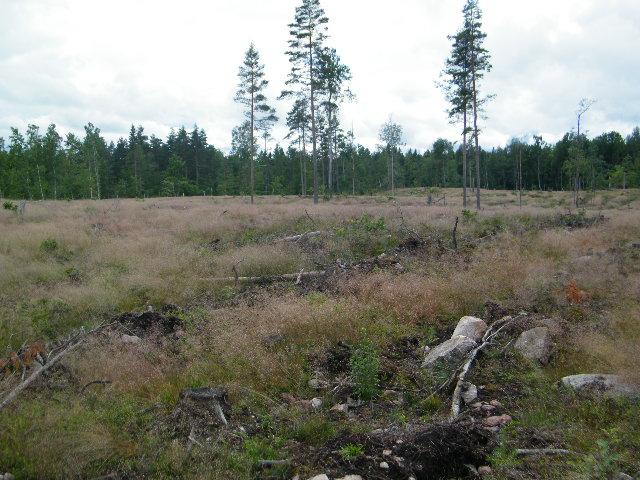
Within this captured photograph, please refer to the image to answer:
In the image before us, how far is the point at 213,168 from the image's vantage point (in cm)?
6625

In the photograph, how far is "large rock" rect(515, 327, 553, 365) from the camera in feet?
19.6

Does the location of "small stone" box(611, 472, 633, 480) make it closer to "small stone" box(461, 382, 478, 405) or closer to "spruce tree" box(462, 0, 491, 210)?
"small stone" box(461, 382, 478, 405)

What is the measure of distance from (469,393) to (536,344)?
1.48 m

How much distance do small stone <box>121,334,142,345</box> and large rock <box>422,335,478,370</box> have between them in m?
4.30

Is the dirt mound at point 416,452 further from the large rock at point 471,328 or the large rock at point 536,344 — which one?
the large rock at point 471,328

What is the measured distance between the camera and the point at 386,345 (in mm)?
6688

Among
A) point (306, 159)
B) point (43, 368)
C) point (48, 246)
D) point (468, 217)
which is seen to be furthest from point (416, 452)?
point (306, 159)

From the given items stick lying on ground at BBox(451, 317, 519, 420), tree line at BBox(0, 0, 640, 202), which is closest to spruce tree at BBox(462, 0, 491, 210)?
Answer: tree line at BBox(0, 0, 640, 202)

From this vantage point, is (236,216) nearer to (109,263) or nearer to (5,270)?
(109,263)

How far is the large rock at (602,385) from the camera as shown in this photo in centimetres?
467

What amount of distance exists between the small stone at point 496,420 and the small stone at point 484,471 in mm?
710

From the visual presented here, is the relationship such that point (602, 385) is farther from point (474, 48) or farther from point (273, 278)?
point (474, 48)

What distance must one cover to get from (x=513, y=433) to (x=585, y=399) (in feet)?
3.42

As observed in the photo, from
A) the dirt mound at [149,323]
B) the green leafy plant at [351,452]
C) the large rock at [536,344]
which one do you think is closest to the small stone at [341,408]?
the green leafy plant at [351,452]
